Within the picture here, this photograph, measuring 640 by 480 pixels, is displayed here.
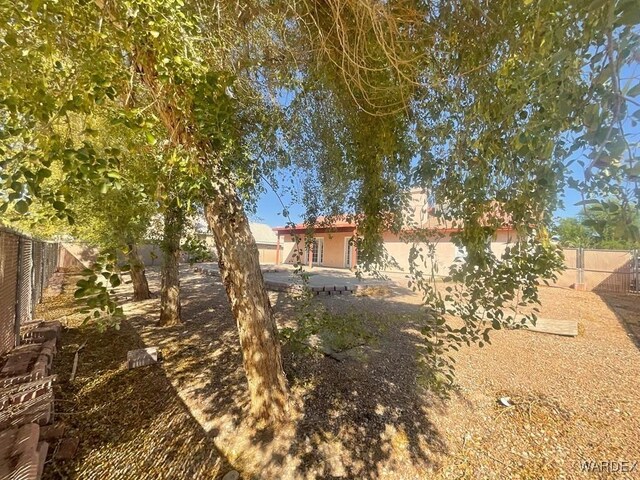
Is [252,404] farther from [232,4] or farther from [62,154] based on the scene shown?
[232,4]

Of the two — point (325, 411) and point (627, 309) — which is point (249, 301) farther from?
point (627, 309)

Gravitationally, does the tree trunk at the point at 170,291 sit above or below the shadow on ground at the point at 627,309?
above

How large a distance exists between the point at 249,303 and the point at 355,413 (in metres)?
1.59

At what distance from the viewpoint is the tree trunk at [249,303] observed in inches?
113

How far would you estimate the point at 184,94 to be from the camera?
209 centimetres

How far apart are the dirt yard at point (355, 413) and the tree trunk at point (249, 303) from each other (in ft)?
1.00

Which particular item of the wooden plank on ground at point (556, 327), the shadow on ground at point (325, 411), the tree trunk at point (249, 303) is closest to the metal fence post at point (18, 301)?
the shadow on ground at point (325, 411)

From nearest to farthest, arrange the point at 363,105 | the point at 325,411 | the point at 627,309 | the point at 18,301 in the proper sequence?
the point at 363,105 < the point at 325,411 < the point at 18,301 < the point at 627,309

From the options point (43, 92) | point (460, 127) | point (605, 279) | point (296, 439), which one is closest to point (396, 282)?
point (605, 279)

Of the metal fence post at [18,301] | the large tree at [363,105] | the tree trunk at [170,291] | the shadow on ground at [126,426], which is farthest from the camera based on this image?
the tree trunk at [170,291]

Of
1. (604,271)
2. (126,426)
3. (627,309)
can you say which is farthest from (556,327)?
(126,426)

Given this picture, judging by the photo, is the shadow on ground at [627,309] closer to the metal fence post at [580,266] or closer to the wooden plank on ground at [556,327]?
the metal fence post at [580,266]

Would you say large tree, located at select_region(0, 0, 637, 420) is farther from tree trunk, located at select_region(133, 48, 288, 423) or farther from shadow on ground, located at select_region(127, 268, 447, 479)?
shadow on ground, located at select_region(127, 268, 447, 479)

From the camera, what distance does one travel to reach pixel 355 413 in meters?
3.26
